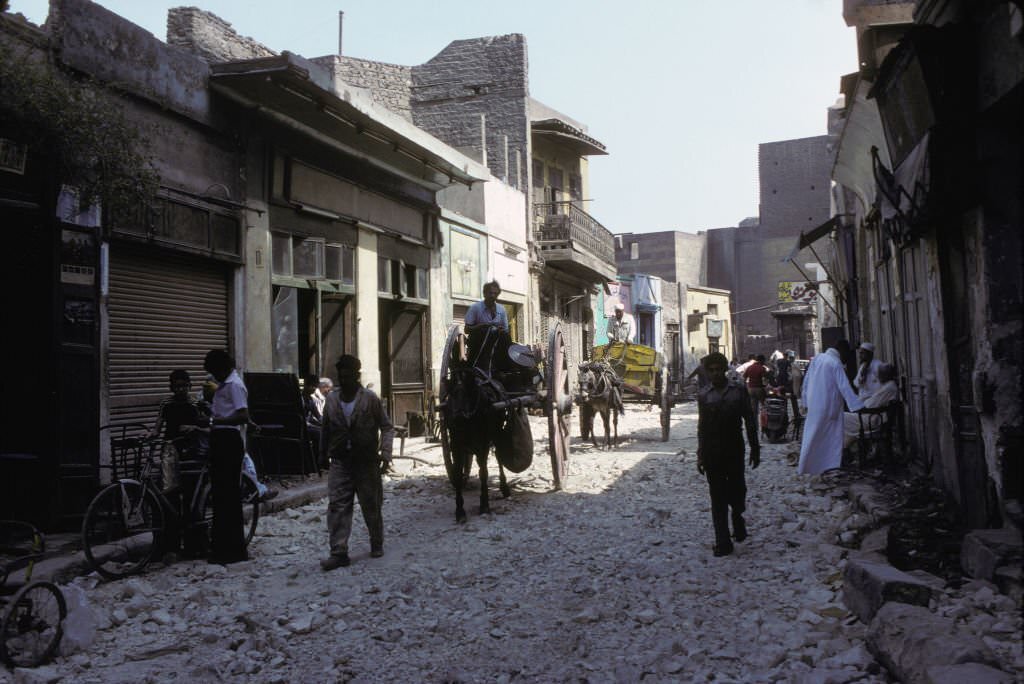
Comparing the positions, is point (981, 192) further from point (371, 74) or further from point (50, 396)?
point (371, 74)

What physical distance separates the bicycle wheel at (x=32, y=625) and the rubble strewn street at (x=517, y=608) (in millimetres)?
115

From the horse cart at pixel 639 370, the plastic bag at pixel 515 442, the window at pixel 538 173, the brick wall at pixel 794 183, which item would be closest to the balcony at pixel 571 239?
the window at pixel 538 173

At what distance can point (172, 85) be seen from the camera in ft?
31.4

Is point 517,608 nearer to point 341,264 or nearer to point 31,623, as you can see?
point 31,623

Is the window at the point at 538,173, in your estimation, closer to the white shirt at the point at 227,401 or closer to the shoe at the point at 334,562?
the white shirt at the point at 227,401

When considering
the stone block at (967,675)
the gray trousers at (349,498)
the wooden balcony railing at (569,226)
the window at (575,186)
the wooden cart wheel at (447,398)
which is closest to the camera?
the stone block at (967,675)

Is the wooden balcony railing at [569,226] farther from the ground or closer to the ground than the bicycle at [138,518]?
farther from the ground

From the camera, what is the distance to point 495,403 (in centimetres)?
822

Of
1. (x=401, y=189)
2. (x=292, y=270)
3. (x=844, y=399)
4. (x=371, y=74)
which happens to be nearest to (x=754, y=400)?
(x=844, y=399)

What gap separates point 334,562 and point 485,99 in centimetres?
1917

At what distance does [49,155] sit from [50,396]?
210cm

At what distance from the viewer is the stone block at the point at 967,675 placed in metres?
3.10

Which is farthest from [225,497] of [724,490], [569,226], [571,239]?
[569,226]

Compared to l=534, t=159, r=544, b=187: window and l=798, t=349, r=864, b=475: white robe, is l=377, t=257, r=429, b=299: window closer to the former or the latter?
l=798, t=349, r=864, b=475: white robe
